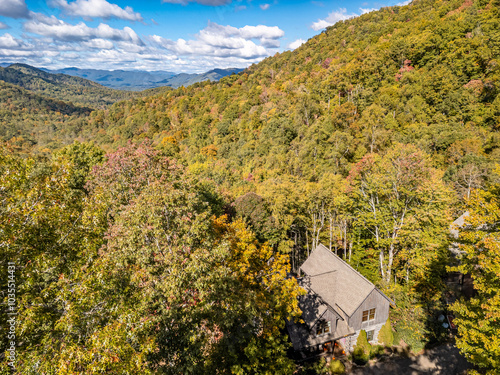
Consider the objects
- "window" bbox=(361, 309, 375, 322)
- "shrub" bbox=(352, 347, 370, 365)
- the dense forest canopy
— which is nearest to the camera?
the dense forest canopy

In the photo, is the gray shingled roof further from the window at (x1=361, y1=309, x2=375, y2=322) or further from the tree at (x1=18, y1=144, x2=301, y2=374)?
the tree at (x1=18, y1=144, x2=301, y2=374)

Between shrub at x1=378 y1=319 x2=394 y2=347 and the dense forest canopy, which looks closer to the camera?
the dense forest canopy

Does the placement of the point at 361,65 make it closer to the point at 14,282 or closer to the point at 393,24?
the point at 393,24

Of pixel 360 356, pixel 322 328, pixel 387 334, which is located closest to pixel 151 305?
pixel 322 328

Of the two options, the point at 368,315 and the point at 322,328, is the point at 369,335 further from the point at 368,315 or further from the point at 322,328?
the point at 322,328

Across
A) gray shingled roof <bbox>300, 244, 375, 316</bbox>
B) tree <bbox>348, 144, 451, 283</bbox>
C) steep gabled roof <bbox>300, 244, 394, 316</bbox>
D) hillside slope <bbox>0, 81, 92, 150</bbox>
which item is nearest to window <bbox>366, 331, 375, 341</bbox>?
steep gabled roof <bbox>300, 244, 394, 316</bbox>

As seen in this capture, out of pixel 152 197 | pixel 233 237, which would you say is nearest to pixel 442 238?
pixel 233 237

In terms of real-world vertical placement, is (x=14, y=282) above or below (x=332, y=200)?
above
